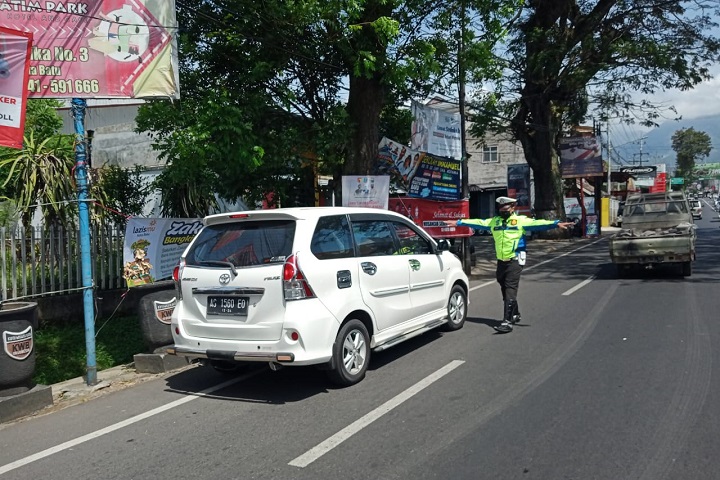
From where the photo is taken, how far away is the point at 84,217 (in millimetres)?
6559

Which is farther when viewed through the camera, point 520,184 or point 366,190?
point 520,184

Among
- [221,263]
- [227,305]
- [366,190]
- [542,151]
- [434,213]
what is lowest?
[227,305]

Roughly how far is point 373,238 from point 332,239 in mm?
745

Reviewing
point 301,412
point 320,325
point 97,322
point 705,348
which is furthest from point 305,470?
point 97,322

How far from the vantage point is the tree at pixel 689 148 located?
8975 centimetres

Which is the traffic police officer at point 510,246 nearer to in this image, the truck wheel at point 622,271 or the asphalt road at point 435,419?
the asphalt road at point 435,419

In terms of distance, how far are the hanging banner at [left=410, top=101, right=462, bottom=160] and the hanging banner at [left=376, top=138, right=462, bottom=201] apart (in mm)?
180

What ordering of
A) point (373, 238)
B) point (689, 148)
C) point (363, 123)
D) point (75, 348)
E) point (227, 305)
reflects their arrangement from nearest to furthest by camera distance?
point (227, 305)
point (373, 238)
point (75, 348)
point (363, 123)
point (689, 148)

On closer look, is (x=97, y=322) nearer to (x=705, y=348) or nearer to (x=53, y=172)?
(x=53, y=172)

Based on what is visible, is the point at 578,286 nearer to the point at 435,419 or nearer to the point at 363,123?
the point at 363,123

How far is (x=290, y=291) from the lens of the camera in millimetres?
5219

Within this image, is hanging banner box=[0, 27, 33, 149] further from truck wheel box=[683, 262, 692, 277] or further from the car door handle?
truck wheel box=[683, 262, 692, 277]

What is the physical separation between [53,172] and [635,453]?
1005 cm

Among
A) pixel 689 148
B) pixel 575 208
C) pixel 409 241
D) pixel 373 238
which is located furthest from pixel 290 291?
pixel 689 148
